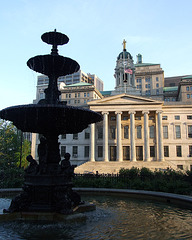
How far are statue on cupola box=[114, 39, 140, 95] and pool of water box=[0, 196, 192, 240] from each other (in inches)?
2163

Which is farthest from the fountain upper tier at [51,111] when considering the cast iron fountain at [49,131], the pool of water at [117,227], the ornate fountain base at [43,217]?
the pool of water at [117,227]

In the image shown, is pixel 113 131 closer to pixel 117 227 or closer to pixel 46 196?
pixel 46 196

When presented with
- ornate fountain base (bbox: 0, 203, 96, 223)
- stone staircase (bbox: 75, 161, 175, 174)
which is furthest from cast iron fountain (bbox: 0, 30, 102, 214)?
stone staircase (bbox: 75, 161, 175, 174)

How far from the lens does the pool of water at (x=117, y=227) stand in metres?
5.94

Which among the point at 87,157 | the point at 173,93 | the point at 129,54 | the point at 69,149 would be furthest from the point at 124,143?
the point at 173,93

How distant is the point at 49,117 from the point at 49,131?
3.44ft

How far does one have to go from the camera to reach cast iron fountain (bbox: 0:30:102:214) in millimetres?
7805

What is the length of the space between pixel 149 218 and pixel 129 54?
224ft

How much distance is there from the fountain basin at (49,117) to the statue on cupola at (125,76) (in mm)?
54132

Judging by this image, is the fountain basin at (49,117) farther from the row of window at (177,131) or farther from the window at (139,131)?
the row of window at (177,131)

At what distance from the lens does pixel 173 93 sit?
85.9 meters

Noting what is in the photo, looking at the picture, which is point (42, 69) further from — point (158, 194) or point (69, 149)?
point (69, 149)

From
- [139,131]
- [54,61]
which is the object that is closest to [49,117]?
[54,61]

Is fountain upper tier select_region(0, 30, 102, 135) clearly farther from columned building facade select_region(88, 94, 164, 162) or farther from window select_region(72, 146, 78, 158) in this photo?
window select_region(72, 146, 78, 158)
